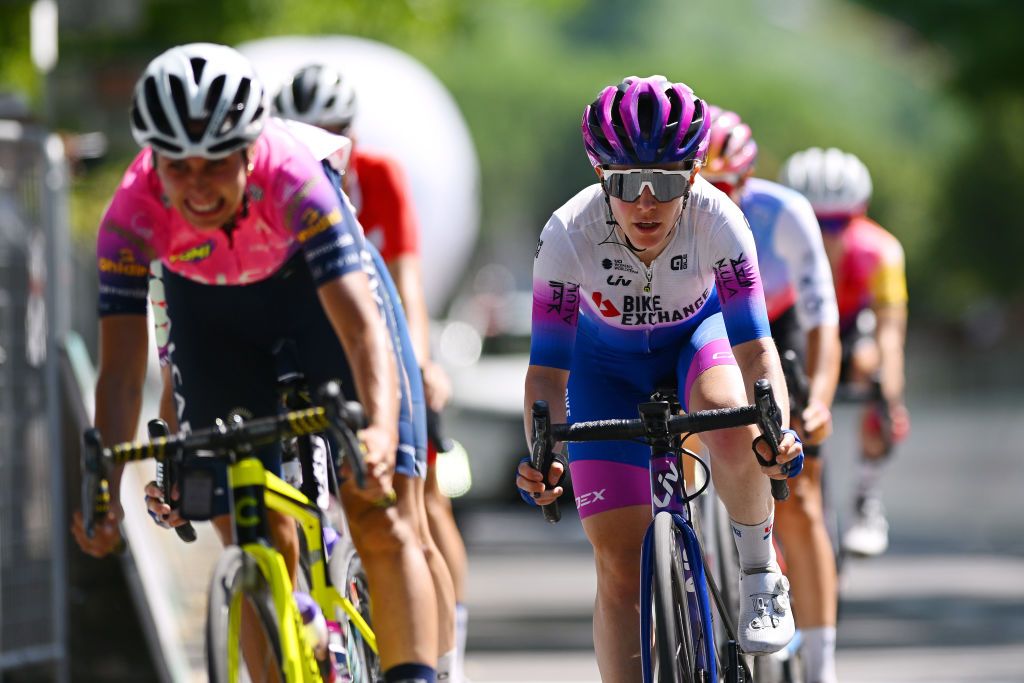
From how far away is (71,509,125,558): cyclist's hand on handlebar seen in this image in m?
5.15

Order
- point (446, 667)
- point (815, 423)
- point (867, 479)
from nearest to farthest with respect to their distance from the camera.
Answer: point (446, 667) → point (815, 423) → point (867, 479)

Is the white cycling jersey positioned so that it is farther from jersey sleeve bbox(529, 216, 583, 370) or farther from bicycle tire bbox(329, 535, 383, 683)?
bicycle tire bbox(329, 535, 383, 683)

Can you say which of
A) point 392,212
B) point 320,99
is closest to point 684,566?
point 392,212

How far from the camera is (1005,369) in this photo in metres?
39.0

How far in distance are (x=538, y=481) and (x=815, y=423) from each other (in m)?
1.81

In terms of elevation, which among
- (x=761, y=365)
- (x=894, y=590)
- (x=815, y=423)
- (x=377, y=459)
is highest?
(x=761, y=365)

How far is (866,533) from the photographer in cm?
980

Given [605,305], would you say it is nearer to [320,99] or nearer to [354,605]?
[354,605]

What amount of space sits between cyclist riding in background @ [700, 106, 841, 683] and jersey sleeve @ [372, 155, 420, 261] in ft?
3.69

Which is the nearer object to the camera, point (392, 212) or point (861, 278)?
point (392, 212)

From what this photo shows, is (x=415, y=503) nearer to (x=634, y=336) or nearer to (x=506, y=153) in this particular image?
(x=634, y=336)

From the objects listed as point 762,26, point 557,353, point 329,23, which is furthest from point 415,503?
point 762,26

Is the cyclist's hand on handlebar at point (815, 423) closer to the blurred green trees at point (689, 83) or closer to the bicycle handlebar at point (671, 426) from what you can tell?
the bicycle handlebar at point (671, 426)

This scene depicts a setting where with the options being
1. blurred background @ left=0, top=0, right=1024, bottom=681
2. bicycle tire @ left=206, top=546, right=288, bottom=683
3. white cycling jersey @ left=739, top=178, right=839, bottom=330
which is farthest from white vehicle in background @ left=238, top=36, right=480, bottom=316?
bicycle tire @ left=206, top=546, right=288, bottom=683
